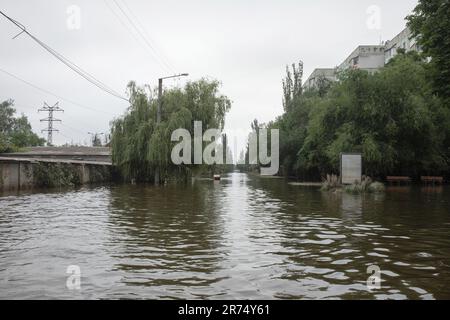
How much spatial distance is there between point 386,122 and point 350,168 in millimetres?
7697

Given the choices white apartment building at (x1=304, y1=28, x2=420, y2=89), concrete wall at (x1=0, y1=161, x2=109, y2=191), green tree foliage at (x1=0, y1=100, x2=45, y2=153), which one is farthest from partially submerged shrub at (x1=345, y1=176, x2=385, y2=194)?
green tree foliage at (x1=0, y1=100, x2=45, y2=153)

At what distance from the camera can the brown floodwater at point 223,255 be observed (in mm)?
5891

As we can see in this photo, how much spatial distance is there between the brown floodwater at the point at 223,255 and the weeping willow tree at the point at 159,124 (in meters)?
20.6

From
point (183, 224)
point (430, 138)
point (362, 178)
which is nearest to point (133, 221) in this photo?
point (183, 224)

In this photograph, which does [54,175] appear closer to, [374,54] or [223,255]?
[223,255]

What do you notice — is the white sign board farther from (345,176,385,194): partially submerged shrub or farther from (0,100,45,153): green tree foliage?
(0,100,45,153): green tree foliage

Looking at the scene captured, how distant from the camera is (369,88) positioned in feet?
117

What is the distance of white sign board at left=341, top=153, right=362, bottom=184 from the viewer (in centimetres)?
2927

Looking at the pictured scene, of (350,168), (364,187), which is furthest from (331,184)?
(364,187)

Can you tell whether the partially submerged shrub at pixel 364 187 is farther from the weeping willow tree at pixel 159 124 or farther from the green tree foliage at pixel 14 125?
the green tree foliage at pixel 14 125

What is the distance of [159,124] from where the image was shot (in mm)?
35438

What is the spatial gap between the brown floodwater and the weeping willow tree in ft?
67.5
